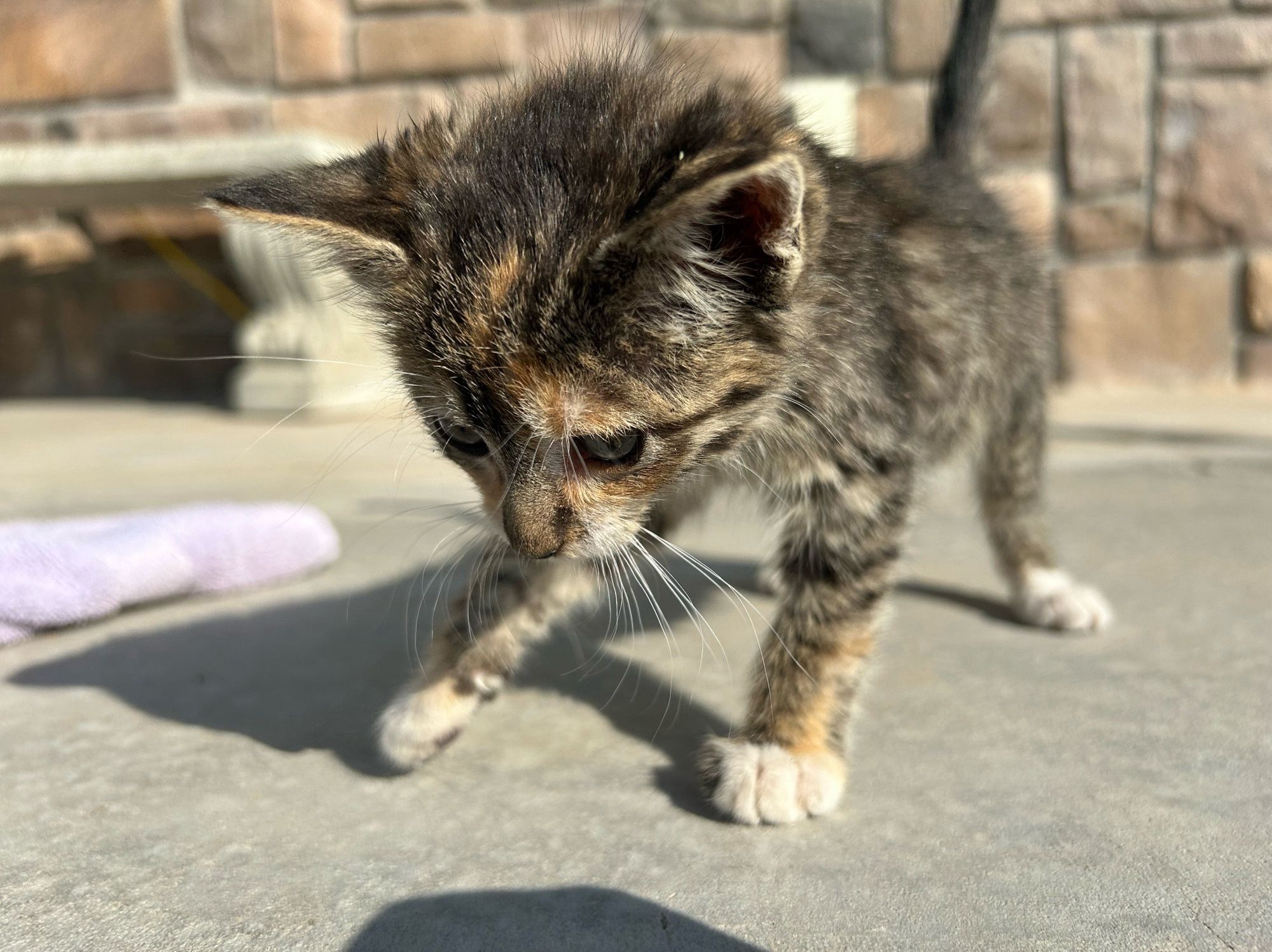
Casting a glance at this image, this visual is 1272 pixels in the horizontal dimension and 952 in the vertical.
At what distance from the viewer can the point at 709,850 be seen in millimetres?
1220

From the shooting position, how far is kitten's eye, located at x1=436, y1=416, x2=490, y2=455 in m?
1.37

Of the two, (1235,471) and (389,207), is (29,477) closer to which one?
(389,207)

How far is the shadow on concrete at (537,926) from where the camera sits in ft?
3.37

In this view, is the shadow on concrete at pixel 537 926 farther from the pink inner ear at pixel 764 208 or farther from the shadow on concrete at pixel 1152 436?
the shadow on concrete at pixel 1152 436

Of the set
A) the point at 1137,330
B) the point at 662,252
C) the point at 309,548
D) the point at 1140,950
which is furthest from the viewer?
the point at 1137,330

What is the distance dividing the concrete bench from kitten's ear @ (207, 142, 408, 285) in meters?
2.08

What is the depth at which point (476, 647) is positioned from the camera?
157cm

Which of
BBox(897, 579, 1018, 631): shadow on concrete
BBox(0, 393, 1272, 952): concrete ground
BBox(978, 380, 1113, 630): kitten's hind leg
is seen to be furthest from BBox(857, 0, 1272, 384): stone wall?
BBox(897, 579, 1018, 631): shadow on concrete

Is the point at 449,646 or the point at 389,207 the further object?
the point at 449,646

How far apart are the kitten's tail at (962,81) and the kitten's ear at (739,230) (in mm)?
1385

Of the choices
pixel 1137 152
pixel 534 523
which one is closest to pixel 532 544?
pixel 534 523

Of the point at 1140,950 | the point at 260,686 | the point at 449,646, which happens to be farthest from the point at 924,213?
the point at 260,686

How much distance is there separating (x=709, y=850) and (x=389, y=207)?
96cm

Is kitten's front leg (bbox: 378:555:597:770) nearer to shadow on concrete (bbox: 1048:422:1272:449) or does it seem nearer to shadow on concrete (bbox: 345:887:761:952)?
shadow on concrete (bbox: 345:887:761:952)
